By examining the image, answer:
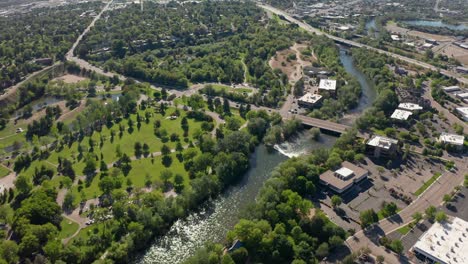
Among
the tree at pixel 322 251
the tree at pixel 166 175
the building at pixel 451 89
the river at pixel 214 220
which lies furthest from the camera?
the building at pixel 451 89

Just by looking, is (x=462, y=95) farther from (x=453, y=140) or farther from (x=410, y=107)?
(x=453, y=140)

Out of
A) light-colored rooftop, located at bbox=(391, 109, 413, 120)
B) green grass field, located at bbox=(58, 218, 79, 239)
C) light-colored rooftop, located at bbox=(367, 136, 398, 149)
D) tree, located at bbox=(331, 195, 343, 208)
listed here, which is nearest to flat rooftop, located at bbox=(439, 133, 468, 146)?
light-colored rooftop, located at bbox=(391, 109, 413, 120)

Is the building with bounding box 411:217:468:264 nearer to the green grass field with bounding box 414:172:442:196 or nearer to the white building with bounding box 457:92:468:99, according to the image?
the green grass field with bounding box 414:172:442:196

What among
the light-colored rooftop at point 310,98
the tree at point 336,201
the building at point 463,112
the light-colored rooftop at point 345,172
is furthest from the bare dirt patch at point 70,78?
the building at point 463,112

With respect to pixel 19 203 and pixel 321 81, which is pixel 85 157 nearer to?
pixel 19 203

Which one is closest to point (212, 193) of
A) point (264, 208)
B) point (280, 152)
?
point (264, 208)

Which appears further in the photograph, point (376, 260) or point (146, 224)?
point (146, 224)

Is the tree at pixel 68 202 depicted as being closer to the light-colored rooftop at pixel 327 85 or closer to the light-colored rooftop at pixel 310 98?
the light-colored rooftop at pixel 310 98
